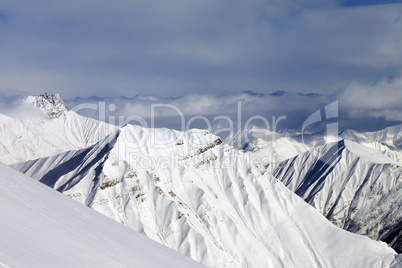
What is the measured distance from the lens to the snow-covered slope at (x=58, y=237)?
11736 millimetres

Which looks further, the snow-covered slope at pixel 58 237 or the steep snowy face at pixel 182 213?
the steep snowy face at pixel 182 213

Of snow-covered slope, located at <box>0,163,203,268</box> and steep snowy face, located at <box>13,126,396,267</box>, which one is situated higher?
snow-covered slope, located at <box>0,163,203,268</box>

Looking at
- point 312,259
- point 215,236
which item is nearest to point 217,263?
point 215,236

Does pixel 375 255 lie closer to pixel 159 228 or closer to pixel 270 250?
pixel 270 250

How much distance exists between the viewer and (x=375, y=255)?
636ft

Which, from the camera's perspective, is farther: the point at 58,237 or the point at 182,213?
the point at 182,213

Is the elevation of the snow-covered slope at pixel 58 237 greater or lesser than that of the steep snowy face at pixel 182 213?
greater

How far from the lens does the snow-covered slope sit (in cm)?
1174

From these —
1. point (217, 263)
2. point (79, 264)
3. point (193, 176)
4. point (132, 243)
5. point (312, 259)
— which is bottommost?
point (312, 259)

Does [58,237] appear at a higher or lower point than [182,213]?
higher

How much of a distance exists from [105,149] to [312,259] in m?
104

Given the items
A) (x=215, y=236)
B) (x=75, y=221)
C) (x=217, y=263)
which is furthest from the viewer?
(x=215, y=236)

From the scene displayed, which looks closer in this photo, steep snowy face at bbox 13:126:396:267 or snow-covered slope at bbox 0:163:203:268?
snow-covered slope at bbox 0:163:203:268

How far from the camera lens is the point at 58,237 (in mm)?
14117
